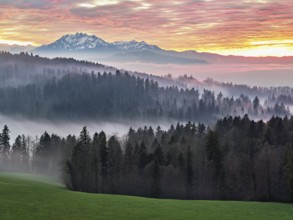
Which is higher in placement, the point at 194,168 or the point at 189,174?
the point at 194,168

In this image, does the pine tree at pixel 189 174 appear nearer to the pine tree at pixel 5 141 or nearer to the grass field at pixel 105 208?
the grass field at pixel 105 208

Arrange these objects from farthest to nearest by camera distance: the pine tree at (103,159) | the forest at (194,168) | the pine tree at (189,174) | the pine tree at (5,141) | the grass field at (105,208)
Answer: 1. the pine tree at (5,141)
2. the pine tree at (103,159)
3. the pine tree at (189,174)
4. the forest at (194,168)
5. the grass field at (105,208)

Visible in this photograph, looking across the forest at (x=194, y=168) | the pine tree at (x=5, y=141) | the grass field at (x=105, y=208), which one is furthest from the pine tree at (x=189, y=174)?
the pine tree at (x=5, y=141)

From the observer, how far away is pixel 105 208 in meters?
56.7

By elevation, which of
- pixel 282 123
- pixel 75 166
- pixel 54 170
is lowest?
pixel 54 170

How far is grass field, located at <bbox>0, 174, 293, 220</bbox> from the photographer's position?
50.5 metres

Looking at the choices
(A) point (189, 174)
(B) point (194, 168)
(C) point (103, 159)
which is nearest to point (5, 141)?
(C) point (103, 159)

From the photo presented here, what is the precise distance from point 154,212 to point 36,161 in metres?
122

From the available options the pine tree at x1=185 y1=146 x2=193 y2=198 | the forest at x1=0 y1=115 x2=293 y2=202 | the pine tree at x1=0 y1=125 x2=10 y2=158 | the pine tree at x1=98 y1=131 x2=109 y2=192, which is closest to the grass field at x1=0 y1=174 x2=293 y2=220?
the forest at x1=0 y1=115 x2=293 y2=202

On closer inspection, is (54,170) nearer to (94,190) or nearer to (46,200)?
(94,190)

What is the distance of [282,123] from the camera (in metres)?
124

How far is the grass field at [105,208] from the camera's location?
166 feet

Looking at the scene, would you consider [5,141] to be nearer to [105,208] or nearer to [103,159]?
[103,159]

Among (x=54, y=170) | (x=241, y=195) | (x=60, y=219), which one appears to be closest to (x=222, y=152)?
(x=241, y=195)
